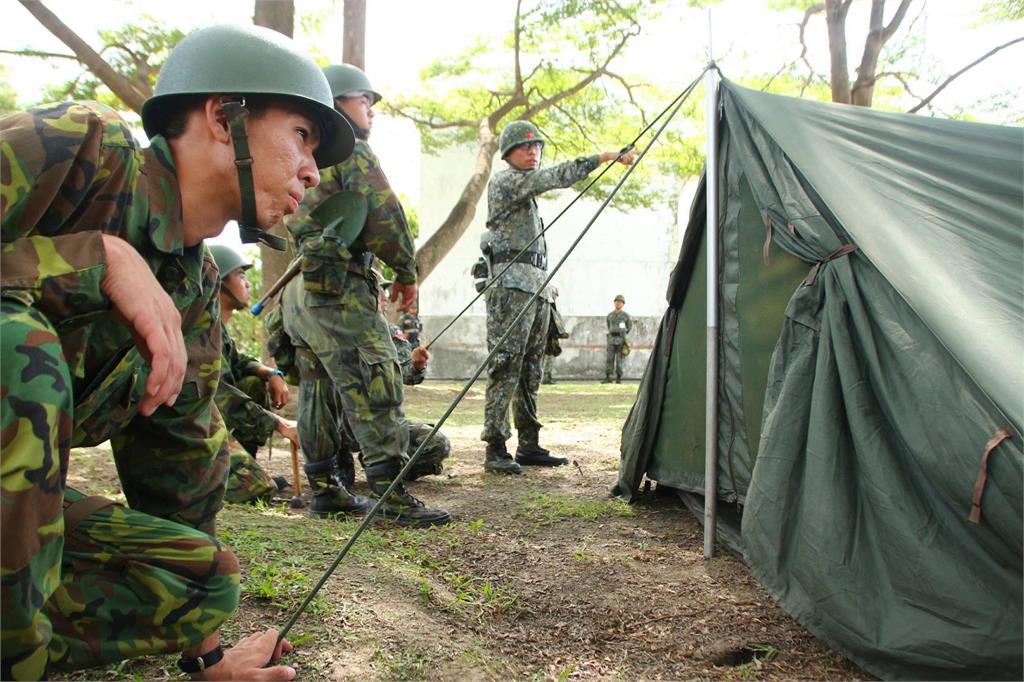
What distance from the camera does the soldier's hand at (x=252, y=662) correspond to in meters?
1.78

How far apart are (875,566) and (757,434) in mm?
921

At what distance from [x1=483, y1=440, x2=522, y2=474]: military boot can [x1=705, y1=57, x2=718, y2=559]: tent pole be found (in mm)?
1930

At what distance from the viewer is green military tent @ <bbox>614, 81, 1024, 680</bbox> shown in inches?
80.7

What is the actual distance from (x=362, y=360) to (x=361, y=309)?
0.24 m

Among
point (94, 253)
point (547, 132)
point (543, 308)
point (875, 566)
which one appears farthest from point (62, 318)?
point (547, 132)

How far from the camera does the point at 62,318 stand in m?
1.43

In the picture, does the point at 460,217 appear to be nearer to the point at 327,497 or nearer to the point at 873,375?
the point at 327,497

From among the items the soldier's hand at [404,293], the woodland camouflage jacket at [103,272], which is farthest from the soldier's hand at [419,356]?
the woodland camouflage jacket at [103,272]

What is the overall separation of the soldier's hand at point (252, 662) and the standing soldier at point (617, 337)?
14652 millimetres

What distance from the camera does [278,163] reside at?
1700 millimetres

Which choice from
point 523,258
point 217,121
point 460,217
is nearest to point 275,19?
point 460,217

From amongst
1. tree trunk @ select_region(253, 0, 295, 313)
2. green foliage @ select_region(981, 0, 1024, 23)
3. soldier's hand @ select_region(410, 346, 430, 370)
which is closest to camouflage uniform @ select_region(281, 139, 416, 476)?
soldier's hand @ select_region(410, 346, 430, 370)

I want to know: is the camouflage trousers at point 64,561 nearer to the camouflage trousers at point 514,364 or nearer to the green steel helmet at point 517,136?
the camouflage trousers at point 514,364

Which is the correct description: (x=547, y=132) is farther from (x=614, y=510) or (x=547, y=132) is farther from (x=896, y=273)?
(x=896, y=273)
